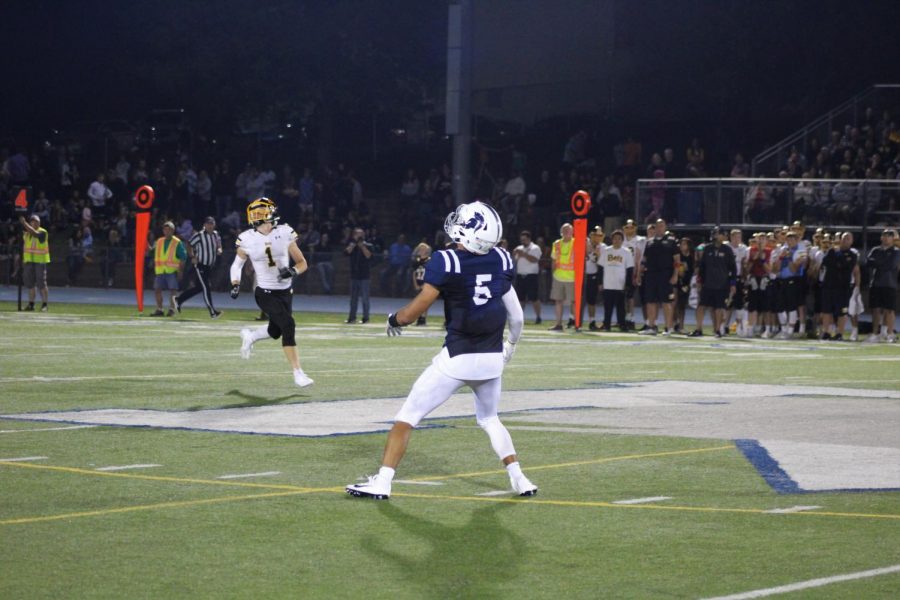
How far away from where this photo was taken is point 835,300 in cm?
2791

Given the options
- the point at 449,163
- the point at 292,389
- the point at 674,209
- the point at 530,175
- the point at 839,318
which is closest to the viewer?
the point at 292,389

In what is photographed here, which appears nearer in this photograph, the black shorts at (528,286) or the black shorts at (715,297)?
the black shorts at (715,297)

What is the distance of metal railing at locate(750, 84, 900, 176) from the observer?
3638cm

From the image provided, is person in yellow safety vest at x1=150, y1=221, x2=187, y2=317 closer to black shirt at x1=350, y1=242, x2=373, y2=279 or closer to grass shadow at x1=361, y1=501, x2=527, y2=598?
black shirt at x1=350, y1=242, x2=373, y2=279

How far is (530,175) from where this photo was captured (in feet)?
147

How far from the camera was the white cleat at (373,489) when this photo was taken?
944 centimetres

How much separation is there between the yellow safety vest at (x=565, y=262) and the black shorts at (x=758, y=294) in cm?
338

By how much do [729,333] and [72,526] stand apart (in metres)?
22.7

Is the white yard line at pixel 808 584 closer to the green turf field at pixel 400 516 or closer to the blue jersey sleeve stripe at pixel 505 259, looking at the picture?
the green turf field at pixel 400 516

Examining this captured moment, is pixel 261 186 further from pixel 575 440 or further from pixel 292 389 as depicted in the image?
pixel 575 440

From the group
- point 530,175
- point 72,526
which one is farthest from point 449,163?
point 72,526

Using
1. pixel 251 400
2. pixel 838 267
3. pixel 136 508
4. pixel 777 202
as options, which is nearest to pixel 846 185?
pixel 777 202

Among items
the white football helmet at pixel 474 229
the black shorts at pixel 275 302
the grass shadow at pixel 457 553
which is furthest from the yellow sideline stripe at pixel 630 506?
the black shorts at pixel 275 302

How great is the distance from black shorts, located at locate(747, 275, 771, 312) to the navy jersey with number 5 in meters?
19.4
